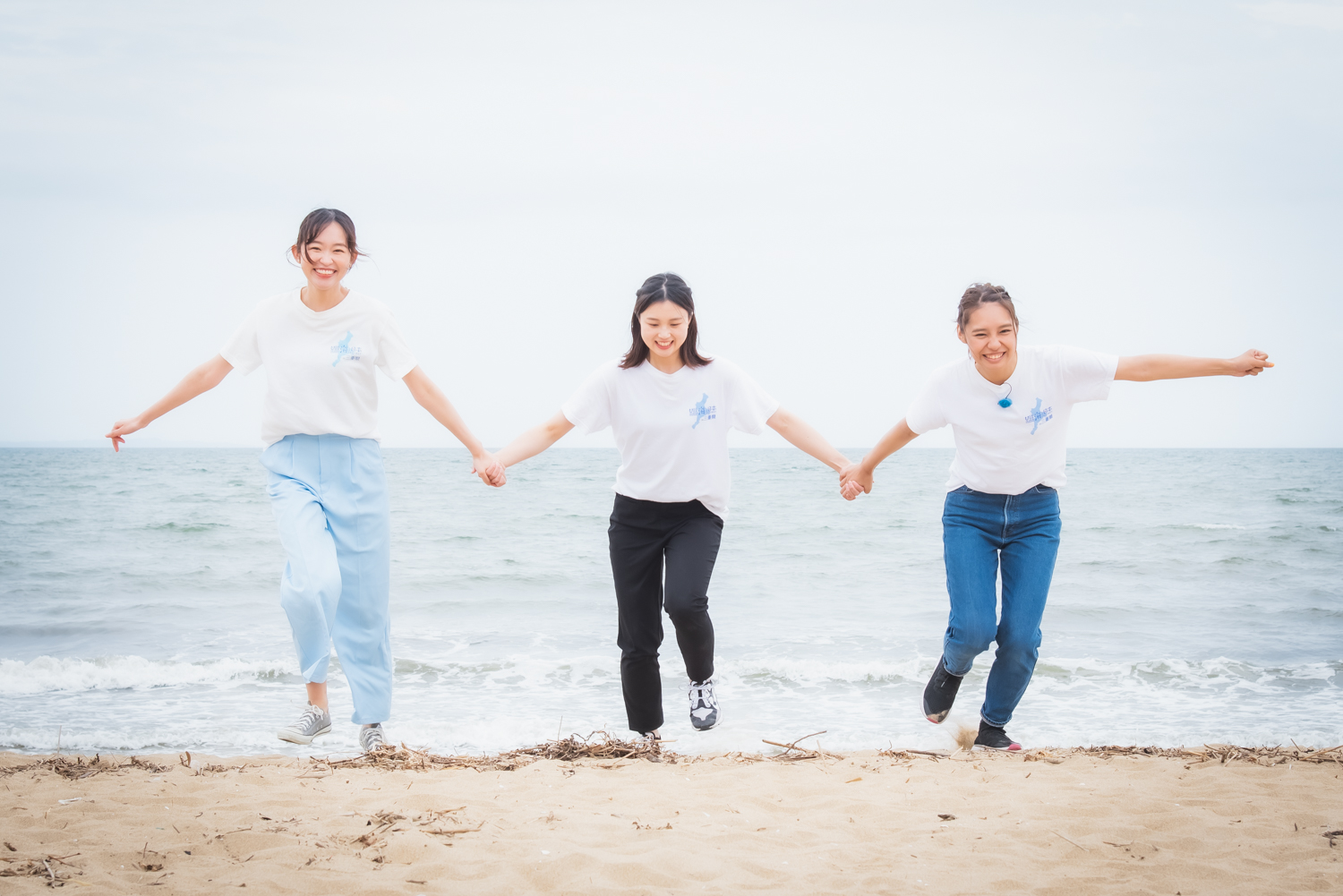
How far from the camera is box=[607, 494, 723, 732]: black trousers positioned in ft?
14.2

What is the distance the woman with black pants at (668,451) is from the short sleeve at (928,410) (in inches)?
27.2

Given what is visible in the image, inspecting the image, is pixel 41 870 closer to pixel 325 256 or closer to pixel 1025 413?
pixel 325 256

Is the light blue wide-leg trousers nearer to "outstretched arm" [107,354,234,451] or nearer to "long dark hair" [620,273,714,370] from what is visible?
"outstretched arm" [107,354,234,451]

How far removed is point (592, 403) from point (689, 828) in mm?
1990

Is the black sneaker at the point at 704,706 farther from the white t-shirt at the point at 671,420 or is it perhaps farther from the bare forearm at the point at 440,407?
the bare forearm at the point at 440,407

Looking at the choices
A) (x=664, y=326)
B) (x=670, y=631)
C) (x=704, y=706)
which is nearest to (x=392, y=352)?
(x=664, y=326)

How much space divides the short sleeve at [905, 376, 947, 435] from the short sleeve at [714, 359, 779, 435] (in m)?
0.78

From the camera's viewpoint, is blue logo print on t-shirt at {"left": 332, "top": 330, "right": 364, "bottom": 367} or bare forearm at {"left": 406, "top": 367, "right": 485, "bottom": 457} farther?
bare forearm at {"left": 406, "top": 367, "right": 485, "bottom": 457}

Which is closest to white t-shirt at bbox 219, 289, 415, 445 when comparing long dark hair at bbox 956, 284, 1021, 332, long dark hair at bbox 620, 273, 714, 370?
long dark hair at bbox 620, 273, 714, 370

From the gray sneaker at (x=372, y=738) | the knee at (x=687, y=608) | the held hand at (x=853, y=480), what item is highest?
the held hand at (x=853, y=480)

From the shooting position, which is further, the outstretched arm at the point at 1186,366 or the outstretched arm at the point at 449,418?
the outstretched arm at the point at 449,418

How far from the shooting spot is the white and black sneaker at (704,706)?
4516 millimetres

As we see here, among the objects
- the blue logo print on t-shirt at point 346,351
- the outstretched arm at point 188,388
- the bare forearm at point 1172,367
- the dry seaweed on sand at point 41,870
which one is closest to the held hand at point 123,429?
the outstretched arm at point 188,388

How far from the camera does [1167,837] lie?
3320mm
